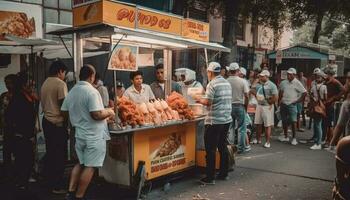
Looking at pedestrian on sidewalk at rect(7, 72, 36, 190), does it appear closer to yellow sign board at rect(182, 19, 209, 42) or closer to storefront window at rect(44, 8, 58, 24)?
yellow sign board at rect(182, 19, 209, 42)

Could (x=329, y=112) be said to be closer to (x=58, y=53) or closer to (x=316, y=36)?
(x=58, y=53)

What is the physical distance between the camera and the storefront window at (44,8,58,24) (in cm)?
1202

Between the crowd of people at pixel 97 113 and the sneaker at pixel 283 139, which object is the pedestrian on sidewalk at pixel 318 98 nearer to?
the crowd of people at pixel 97 113

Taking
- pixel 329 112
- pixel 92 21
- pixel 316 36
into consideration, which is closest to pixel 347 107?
pixel 92 21

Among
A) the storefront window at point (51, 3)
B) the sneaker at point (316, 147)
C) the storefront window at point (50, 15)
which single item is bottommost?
the sneaker at point (316, 147)

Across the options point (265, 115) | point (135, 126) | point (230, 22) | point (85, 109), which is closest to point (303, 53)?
point (230, 22)

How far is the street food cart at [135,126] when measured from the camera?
19.1 ft

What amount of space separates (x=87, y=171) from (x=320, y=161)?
5609 millimetres

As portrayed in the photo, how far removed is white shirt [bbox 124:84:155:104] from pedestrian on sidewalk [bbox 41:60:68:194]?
3.80ft

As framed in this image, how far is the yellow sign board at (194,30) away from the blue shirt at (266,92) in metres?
2.61

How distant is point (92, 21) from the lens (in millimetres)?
5848

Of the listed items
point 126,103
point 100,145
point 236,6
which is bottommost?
point 100,145

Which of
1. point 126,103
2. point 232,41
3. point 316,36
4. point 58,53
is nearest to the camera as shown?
point 126,103

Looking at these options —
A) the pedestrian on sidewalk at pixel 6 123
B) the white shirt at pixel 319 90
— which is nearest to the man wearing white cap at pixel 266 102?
the white shirt at pixel 319 90
